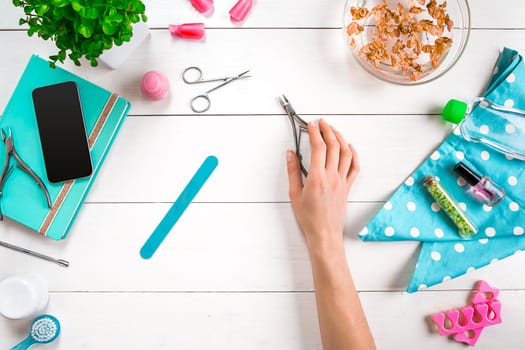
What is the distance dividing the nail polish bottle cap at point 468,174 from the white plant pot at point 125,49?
0.61m

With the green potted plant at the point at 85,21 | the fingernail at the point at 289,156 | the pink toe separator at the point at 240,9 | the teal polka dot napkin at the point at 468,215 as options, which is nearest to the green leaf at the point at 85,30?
the green potted plant at the point at 85,21

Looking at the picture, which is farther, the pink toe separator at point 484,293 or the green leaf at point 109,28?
the pink toe separator at point 484,293

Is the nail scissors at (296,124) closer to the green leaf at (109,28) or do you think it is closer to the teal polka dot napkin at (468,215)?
the teal polka dot napkin at (468,215)

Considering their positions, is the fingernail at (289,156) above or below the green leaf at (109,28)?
below

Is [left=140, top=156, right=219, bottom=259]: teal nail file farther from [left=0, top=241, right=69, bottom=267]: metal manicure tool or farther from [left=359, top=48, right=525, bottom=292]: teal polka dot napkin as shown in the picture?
[left=359, top=48, right=525, bottom=292]: teal polka dot napkin

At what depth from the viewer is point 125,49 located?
2.75 feet

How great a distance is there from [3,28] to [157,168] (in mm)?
384

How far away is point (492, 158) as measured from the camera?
838 mm

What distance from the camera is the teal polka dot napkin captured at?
83 centimetres

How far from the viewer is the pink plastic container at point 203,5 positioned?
84 centimetres

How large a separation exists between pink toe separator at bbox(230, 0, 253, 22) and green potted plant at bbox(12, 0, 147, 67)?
0.66 feet

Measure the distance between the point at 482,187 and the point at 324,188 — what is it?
0.28 metres

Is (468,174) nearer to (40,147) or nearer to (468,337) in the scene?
(468,337)

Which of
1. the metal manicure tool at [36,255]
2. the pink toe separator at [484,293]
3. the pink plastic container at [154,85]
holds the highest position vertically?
the pink plastic container at [154,85]
